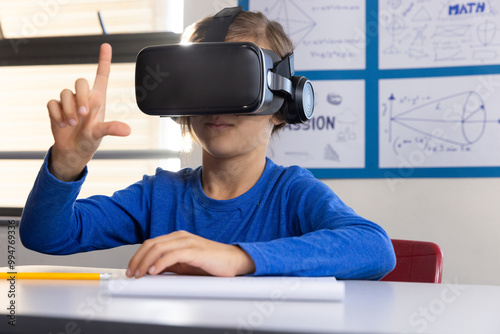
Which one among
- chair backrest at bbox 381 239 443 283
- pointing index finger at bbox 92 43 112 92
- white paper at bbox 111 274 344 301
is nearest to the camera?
white paper at bbox 111 274 344 301

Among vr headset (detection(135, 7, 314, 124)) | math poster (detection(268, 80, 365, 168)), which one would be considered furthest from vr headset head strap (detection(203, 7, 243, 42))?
math poster (detection(268, 80, 365, 168))

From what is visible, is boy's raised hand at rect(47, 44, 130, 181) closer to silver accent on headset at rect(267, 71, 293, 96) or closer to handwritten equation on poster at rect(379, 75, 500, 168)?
silver accent on headset at rect(267, 71, 293, 96)

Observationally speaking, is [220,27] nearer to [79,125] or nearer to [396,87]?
Answer: [79,125]

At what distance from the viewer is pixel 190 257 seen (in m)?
0.60

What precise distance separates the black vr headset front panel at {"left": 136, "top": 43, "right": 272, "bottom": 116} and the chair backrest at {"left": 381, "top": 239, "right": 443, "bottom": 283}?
627 mm

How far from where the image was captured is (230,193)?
106cm

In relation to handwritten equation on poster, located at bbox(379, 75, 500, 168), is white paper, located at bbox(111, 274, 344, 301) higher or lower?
lower

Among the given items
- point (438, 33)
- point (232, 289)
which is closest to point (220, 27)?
point (232, 289)

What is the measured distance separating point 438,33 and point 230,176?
1.40m

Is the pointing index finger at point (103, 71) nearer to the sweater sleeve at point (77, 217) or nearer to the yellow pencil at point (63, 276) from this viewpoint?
the sweater sleeve at point (77, 217)

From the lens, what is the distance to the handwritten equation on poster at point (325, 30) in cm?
218

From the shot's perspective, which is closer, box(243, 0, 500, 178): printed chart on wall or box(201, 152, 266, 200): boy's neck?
box(201, 152, 266, 200): boy's neck

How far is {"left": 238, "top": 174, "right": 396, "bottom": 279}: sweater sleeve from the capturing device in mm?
639

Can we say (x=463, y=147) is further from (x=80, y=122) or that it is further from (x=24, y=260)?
(x=24, y=260)
